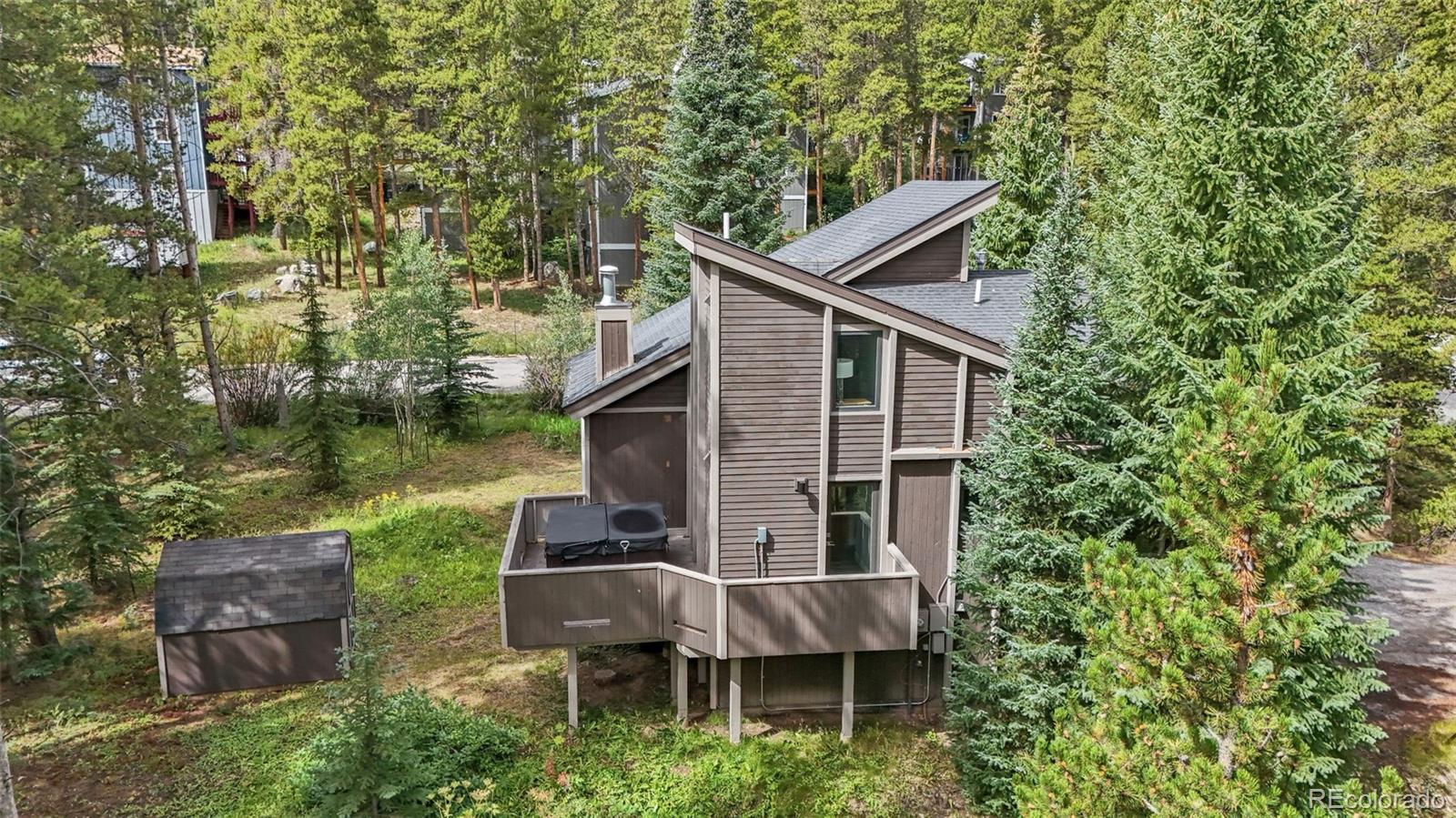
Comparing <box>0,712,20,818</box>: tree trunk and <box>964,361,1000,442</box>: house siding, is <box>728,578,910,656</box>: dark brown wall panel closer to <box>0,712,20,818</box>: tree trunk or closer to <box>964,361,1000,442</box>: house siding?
<box>964,361,1000,442</box>: house siding

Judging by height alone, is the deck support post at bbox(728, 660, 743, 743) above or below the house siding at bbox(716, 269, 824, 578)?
below

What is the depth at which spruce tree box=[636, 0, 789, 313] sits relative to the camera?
92.1 feet

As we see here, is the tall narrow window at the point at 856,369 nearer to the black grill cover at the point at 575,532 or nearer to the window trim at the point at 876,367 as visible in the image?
the window trim at the point at 876,367

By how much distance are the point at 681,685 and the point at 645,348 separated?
5837 millimetres

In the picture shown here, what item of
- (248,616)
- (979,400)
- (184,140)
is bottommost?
(248,616)

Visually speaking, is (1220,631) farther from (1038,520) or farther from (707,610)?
(707,610)

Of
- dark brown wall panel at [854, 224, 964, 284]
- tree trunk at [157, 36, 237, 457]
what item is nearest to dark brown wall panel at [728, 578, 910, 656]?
dark brown wall panel at [854, 224, 964, 284]

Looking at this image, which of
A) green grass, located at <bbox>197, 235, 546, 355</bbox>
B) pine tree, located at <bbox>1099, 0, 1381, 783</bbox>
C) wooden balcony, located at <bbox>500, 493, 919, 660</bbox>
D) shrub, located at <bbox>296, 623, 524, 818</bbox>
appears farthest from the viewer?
green grass, located at <bbox>197, 235, 546, 355</bbox>

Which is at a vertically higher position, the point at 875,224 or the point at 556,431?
the point at 875,224

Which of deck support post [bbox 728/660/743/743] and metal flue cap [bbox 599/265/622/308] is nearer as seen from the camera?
deck support post [bbox 728/660/743/743]

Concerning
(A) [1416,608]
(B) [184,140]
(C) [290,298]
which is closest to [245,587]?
(A) [1416,608]

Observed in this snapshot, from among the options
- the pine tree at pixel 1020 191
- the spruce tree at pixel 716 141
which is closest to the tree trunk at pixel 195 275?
the spruce tree at pixel 716 141

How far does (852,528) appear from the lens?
1381cm
